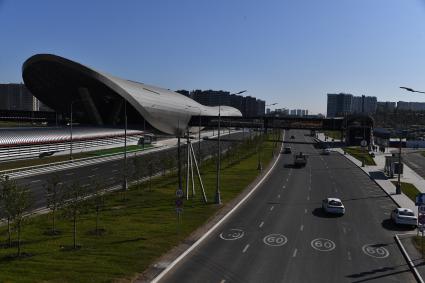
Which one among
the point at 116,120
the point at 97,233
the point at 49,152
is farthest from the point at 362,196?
the point at 116,120

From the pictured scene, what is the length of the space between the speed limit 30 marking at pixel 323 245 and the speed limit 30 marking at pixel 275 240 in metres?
1.72

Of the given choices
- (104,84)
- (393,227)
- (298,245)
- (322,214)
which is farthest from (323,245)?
(104,84)

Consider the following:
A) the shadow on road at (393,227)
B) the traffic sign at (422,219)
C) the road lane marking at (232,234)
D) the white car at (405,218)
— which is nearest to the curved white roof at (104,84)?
the shadow on road at (393,227)

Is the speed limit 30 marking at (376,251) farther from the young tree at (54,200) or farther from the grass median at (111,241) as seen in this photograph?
the young tree at (54,200)

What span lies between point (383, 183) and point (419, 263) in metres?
36.0

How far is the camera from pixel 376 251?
2792cm

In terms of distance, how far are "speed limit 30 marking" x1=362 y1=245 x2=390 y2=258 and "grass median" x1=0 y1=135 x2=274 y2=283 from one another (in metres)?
10.3

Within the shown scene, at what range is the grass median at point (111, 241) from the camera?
21.2 m

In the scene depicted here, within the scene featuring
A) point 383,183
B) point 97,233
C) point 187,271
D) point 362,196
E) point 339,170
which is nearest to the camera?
point 187,271

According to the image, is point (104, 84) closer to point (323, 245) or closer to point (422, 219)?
point (323, 245)

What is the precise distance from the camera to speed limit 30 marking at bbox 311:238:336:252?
91.7 ft

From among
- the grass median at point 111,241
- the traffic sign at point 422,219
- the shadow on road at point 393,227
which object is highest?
the traffic sign at point 422,219

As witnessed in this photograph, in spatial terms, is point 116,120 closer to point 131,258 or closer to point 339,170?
point 339,170

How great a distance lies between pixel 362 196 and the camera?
164 feet
